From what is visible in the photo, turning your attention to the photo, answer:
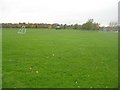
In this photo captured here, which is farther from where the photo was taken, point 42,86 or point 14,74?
point 14,74

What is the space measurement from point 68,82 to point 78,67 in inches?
125

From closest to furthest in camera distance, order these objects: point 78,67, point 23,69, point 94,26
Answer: point 23,69, point 78,67, point 94,26

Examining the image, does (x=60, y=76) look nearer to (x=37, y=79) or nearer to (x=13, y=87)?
(x=37, y=79)

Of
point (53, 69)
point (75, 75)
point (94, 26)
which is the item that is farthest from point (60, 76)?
point (94, 26)

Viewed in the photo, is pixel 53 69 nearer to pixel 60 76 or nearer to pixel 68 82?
pixel 60 76

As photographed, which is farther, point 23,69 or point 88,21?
point 88,21

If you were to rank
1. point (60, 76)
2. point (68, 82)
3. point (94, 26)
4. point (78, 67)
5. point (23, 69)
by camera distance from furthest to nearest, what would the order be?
point (94, 26) < point (78, 67) < point (23, 69) < point (60, 76) < point (68, 82)

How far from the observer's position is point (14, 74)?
34.4 feet

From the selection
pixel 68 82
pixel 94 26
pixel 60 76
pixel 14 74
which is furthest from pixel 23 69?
pixel 94 26

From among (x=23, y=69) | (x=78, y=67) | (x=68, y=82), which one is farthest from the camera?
(x=78, y=67)

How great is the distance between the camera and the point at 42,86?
28.9ft

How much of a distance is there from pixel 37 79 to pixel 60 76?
102 cm

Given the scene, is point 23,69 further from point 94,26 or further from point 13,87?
point 94,26

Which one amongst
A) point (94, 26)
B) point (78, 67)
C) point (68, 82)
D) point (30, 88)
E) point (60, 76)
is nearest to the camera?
point (30, 88)
